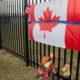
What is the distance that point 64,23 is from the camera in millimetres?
3109

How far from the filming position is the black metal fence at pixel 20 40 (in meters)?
4.93

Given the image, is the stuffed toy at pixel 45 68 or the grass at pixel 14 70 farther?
the grass at pixel 14 70

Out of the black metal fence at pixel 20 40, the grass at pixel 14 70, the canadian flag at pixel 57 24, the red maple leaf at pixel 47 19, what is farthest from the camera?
the black metal fence at pixel 20 40

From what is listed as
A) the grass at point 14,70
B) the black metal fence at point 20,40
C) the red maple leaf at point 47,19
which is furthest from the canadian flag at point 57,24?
the grass at point 14,70

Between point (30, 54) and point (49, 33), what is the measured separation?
1.73 m

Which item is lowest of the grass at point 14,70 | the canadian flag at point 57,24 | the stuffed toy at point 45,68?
the grass at point 14,70

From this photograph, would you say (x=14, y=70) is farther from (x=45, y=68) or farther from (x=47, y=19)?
(x=47, y=19)

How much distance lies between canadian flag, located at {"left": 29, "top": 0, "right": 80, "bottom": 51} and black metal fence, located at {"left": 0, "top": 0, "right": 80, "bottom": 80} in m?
0.48

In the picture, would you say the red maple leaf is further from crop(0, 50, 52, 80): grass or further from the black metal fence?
crop(0, 50, 52, 80): grass

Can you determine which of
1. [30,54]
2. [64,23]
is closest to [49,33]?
[64,23]

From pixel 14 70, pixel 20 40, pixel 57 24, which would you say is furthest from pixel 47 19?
pixel 20 40

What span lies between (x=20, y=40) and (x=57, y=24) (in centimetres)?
265

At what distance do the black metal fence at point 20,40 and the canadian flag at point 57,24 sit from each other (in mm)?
482

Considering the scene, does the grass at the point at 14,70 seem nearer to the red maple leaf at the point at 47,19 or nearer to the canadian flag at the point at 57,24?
the canadian flag at the point at 57,24
